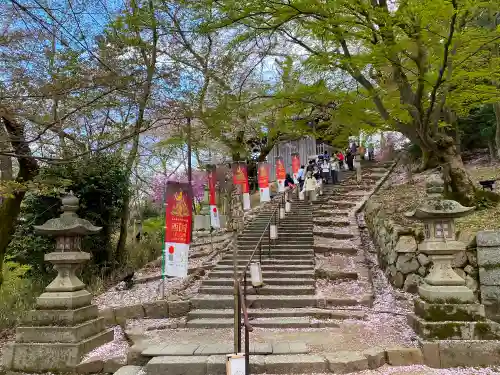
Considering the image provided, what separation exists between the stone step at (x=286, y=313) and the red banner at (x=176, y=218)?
1.57m

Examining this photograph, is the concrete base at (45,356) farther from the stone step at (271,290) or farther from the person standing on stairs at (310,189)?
the person standing on stairs at (310,189)

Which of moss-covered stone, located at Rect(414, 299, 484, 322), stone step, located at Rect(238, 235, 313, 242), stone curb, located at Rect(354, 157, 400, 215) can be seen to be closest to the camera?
moss-covered stone, located at Rect(414, 299, 484, 322)

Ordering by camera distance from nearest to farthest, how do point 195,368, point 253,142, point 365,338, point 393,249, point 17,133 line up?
1. point 195,368
2. point 365,338
3. point 17,133
4. point 393,249
5. point 253,142

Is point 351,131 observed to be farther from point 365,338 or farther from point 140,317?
point 140,317

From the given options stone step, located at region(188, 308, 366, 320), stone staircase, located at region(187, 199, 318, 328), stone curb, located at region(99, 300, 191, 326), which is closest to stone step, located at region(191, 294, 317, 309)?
stone staircase, located at region(187, 199, 318, 328)

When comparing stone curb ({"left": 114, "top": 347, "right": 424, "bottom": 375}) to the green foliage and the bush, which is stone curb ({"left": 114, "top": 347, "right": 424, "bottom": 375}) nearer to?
the bush

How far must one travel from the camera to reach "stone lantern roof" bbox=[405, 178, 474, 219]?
5.85 m

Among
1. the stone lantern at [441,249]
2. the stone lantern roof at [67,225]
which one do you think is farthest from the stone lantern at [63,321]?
the stone lantern at [441,249]

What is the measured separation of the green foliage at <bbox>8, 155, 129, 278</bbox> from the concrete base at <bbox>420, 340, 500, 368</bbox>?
8.66 m

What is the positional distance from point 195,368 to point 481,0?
7.55 metres

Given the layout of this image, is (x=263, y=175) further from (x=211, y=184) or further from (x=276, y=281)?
(x=276, y=281)

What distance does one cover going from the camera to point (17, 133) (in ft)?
22.5

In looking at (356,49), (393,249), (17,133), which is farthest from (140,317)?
(356,49)

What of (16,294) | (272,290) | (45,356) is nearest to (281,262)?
(272,290)
